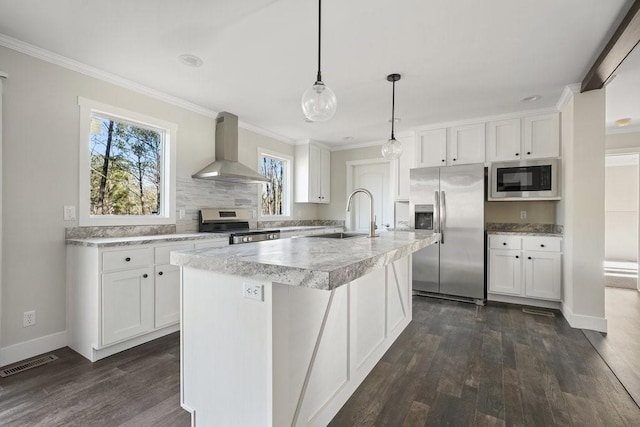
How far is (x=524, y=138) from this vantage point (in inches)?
152

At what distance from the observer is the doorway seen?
5461mm

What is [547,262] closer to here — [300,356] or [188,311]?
[300,356]

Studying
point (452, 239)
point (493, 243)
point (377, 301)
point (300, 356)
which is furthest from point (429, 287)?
point (300, 356)

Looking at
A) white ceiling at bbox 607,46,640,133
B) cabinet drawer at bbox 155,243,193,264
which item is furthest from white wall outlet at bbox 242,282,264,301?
white ceiling at bbox 607,46,640,133

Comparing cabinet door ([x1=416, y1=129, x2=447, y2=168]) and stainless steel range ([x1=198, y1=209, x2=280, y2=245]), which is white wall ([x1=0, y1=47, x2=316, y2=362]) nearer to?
stainless steel range ([x1=198, y1=209, x2=280, y2=245])

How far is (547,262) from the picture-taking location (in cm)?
361

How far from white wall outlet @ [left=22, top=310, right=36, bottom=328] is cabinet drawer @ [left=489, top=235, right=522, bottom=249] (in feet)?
15.4

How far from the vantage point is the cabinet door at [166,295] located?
2.76 meters

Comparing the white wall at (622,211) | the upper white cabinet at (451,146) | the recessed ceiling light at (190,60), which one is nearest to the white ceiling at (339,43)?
the recessed ceiling light at (190,60)

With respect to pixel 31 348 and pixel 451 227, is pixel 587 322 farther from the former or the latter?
pixel 31 348

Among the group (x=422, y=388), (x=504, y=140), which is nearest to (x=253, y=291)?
(x=422, y=388)

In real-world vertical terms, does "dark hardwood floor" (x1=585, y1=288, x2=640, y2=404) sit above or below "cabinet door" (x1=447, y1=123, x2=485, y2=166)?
below

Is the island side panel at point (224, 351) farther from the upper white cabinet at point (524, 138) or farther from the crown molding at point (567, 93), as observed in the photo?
the upper white cabinet at point (524, 138)

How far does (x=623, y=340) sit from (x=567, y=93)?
2414 mm
